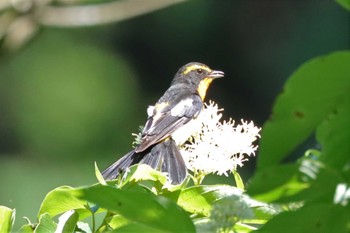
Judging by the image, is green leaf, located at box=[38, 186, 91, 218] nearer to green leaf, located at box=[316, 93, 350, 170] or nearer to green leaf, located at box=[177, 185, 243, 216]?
green leaf, located at box=[177, 185, 243, 216]

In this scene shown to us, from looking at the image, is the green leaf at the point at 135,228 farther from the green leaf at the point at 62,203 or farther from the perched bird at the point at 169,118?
the perched bird at the point at 169,118

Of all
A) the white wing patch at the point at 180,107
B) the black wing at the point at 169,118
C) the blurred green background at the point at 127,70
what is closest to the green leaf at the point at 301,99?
the black wing at the point at 169,118

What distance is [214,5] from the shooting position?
1470 centimetres

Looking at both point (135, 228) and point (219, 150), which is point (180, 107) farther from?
point (135, 228)

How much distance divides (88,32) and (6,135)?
2.39 meters

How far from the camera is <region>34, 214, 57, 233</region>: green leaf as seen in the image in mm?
1062

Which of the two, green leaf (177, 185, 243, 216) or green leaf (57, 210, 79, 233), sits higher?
green leaf (177, 185, 243, 216)

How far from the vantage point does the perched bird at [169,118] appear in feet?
10.3

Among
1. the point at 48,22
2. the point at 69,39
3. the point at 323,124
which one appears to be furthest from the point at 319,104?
the point at 69,39

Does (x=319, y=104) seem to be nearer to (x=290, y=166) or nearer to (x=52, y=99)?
(x=290, y=166)

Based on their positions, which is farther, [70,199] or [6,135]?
[6,135]

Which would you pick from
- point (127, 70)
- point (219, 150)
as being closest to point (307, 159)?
point (219, 150)

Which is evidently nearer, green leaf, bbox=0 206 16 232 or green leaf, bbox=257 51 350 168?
green leaf, bbox=257 51 350 168

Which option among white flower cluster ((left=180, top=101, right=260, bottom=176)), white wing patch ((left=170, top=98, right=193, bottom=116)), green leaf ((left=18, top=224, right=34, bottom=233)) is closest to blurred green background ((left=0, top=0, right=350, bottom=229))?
white wing patch ((left=170, top=98, right=193, bottom=116))
